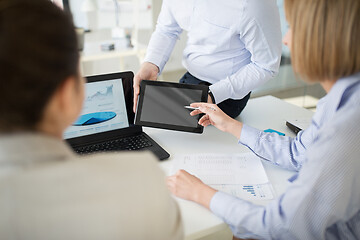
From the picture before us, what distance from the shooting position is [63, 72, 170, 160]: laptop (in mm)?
1233

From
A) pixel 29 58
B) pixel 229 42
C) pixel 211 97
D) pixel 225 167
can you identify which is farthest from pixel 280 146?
pixel 29 58

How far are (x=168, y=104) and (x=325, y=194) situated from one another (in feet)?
2.29

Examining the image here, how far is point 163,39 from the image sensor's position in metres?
1.89

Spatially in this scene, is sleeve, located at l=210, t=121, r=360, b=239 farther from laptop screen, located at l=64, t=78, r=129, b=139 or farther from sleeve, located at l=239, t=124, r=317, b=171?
laptop screen, located at l=64, t=78, r=129, b=139

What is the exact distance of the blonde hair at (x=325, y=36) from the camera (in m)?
0.75

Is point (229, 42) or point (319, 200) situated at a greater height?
point (229, 42)

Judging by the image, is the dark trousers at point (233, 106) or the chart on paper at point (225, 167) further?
the dark trousers at point (233, 106)

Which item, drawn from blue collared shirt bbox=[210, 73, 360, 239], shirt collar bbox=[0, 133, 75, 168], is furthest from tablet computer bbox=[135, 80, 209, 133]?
shirt collar bbox=[0, 133, 75, 168]

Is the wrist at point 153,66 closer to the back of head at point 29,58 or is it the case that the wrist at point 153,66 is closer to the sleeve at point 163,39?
the sleeve at point 163,39

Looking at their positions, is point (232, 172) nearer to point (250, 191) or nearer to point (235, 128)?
point (250, 191)

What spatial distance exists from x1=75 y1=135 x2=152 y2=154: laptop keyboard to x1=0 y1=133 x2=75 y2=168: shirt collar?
0.71 metres

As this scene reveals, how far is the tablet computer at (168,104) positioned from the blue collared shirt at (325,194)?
0.49 meters

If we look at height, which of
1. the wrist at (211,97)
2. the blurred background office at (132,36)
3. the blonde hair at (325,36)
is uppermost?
the blonde hair at (325,36)

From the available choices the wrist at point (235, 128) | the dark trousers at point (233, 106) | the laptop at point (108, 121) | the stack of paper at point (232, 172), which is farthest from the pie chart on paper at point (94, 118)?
the dark trousers at point (233, 106)
